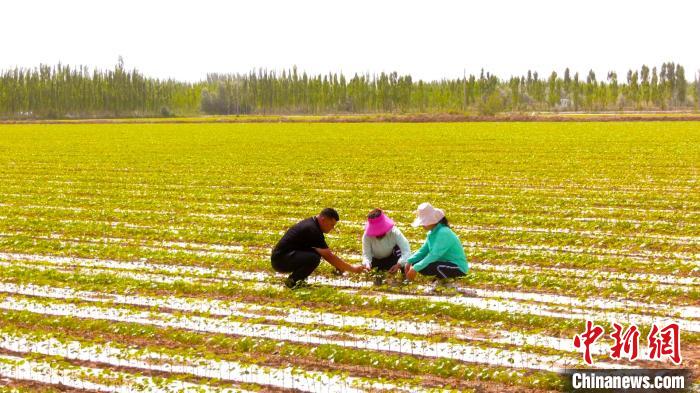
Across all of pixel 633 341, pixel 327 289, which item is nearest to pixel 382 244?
pixel 327 289

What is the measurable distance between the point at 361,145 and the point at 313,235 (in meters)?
33.8

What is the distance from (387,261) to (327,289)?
1193 millimetres

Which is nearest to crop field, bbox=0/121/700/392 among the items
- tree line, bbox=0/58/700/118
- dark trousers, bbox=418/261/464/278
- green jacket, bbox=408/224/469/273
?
dark trousers, bbox=418/261/464/278

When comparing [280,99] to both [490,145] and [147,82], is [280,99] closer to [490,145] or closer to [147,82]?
[147,82]

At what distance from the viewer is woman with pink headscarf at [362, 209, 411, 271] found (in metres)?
10.8

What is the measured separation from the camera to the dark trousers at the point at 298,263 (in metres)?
10.8

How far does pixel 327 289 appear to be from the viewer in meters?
10.5

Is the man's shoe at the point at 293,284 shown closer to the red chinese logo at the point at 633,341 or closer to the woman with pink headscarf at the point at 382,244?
the woman with pink headscarf at the point at 382,244

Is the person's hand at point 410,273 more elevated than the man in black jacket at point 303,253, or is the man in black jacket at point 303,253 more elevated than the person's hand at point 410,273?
the man in black jacket at point 303,253

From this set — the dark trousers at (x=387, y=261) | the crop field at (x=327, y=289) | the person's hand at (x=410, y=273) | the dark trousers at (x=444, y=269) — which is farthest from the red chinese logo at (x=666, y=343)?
the dark trousers at (x=387, y=261)

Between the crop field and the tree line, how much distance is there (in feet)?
445

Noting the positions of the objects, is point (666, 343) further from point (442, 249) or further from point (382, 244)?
point (382, 244)

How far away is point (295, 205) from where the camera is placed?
1898 centimetres

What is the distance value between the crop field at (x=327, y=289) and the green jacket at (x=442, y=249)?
1.15 feet
